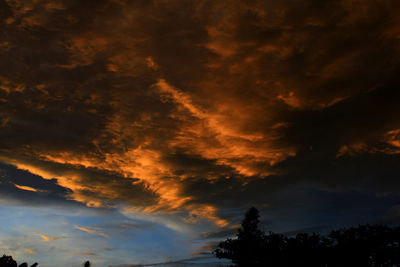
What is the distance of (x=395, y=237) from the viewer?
91.4ft

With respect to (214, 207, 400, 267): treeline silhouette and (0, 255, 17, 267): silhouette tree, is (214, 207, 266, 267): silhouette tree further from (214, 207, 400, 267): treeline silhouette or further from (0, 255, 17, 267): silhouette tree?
(0, 255, 17, 267): silhouette tree

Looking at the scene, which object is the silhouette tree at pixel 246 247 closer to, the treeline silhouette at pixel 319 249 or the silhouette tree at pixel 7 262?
the treeline silhouette at pixel 319 249

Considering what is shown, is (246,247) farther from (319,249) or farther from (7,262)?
(7,262)

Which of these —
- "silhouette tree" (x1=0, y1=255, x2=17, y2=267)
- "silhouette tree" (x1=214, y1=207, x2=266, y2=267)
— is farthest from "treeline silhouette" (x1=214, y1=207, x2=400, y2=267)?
"silhouette tree" (x1=0, y1=255, x2=17, y2=267)

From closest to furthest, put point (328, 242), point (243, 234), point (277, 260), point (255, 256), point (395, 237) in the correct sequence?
point (395, 237), point (328, 242), point (277, 260), point (255, 256), point (243, 234)

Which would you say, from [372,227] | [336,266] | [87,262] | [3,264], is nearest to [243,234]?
[336,266]

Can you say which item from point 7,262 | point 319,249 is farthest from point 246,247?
point 7,262

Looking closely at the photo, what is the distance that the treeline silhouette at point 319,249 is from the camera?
28.8m

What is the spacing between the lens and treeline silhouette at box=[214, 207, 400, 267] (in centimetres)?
2881

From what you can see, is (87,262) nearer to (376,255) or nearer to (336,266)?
(336,266)

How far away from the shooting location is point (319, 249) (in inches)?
1316

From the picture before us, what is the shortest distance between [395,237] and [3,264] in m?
41.2

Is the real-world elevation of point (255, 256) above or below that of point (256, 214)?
below

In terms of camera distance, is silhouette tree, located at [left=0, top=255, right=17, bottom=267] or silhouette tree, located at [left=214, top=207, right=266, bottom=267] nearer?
silhouette tree, located at [left=0, top=255, right=17, bottom=267]
